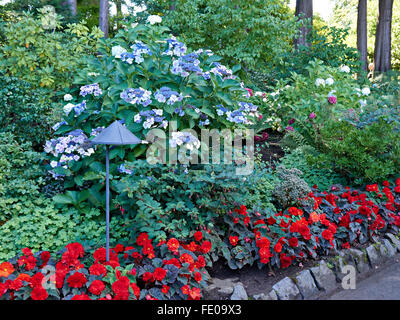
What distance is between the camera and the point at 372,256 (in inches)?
131

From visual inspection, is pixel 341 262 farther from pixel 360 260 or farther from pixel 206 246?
pixel 206 246

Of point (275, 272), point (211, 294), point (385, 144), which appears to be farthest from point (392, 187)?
point (211, 294)

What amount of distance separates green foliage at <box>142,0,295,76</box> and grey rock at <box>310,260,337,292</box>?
14.0 feet

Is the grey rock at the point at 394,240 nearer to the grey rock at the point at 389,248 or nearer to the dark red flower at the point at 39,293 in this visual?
the grey rock at the point at 389,248

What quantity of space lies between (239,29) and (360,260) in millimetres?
4862

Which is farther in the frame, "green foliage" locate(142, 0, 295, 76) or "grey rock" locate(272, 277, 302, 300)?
"green foliage" locate(142, 0, 295, 76)

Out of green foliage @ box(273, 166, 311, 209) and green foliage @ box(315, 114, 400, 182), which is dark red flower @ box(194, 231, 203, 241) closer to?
green foliage @ box(273, 166, 311, 209)

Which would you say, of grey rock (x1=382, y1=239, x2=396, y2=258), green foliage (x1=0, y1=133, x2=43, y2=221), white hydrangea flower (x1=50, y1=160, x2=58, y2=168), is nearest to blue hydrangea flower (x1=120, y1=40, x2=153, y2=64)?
white hydrangea flower (x1=50, y1=160, x2=58, y2=168)

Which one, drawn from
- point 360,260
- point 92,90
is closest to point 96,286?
point 92,90

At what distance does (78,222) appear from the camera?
3213mm

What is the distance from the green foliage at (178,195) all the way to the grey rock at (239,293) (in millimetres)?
449

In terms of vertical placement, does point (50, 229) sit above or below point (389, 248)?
above

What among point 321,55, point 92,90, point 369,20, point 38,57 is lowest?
point 92,90

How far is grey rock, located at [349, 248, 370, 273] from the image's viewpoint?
319 centimetres
